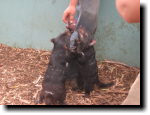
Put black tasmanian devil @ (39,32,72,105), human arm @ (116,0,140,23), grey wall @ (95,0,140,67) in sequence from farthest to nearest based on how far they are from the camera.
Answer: grey wall @ (95,0,140,67) < black tasmanian devil @ (39,32,72,105) < human arm @ (116,0,140,23)

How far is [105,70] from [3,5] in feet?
4.47

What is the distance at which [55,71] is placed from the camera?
241cm

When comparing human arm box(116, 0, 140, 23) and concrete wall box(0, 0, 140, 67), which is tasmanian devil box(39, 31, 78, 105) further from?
human arm box(116, 0, 140, 23)

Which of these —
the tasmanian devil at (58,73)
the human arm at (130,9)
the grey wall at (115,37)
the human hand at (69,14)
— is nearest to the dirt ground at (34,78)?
the grey wall at (115,37)

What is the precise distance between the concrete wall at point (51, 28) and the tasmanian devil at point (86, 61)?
624 millimetres

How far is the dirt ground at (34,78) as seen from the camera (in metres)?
2.60

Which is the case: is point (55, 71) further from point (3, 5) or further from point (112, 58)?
point (3, 5)

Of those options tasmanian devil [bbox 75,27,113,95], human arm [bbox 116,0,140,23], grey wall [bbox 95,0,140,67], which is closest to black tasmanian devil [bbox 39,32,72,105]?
tasmanian devil [bbox 75,27,113,95]

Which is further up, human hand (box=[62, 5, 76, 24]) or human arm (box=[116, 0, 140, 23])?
human hand (box=[62, 5, 76, 24])

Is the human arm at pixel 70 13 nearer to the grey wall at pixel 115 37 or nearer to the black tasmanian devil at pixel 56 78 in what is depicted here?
the black tasmanian devil at pixel 56 78

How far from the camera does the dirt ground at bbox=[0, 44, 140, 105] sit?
260 cm

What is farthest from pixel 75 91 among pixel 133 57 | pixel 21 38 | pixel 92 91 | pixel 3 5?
pixel 3 5

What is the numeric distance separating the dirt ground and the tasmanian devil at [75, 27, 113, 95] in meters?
0.11

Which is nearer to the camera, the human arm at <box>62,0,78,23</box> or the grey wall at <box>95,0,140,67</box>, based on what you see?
the human arm at <box>62,0,78,23</box>
